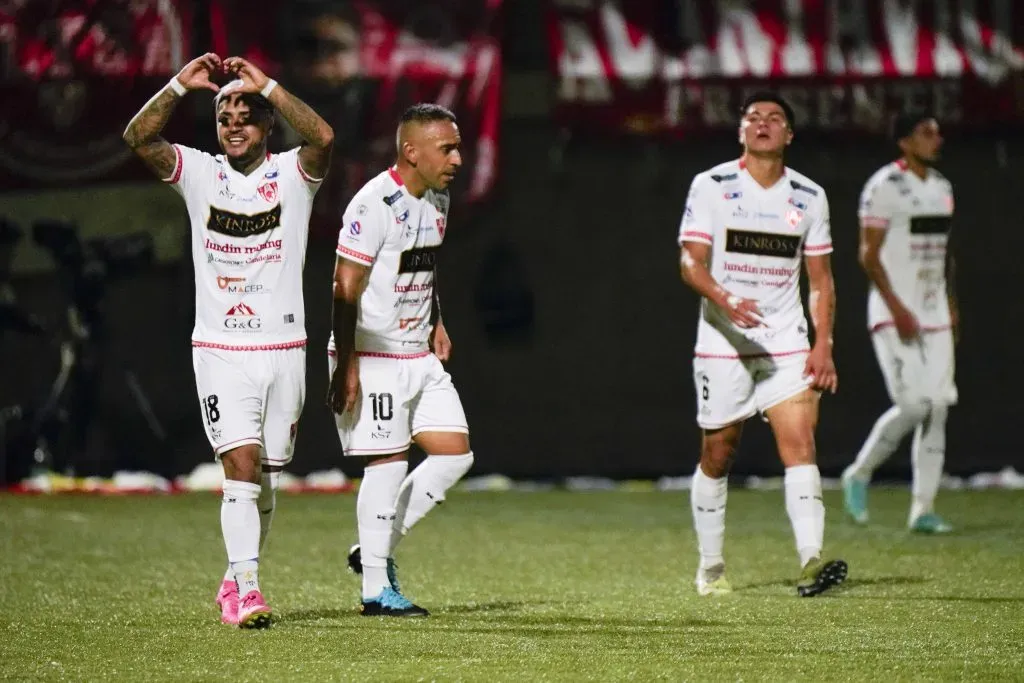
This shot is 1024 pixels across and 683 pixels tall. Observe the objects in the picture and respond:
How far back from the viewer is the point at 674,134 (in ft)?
38.6

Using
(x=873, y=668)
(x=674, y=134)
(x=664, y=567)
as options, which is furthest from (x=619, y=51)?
(x=873, y=668)

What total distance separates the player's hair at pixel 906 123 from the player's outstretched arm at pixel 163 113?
14.3 ft

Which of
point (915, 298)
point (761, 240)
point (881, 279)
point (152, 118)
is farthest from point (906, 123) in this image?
point (152, 118)

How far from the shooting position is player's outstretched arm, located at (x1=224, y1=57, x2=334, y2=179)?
5859mm

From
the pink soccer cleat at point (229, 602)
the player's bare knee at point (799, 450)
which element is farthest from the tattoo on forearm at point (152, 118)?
the player's bare knee at point (799, 450)

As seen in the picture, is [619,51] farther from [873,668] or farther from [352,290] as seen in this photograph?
[873,668]

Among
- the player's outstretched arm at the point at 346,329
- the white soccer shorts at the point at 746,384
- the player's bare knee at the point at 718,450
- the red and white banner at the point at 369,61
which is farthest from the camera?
the red and white banner at the point at 369,61

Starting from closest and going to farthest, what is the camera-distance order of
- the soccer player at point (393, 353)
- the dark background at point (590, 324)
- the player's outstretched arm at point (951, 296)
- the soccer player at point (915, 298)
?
the soccer player at point (393, 353) < the soccer player at point (915, 298) < the player's outstretched arm at point (951, 296) < the dark background at point (590, 324)

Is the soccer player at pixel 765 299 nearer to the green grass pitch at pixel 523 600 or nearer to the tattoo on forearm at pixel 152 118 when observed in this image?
the green grass pitch at pixel 523 600

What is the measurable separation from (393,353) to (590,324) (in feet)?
19.0

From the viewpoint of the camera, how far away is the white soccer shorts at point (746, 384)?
6.99m

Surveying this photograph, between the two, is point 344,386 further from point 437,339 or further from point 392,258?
point 437,339

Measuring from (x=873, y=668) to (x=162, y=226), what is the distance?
762cm

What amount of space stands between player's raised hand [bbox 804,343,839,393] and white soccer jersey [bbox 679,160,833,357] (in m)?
0.12
